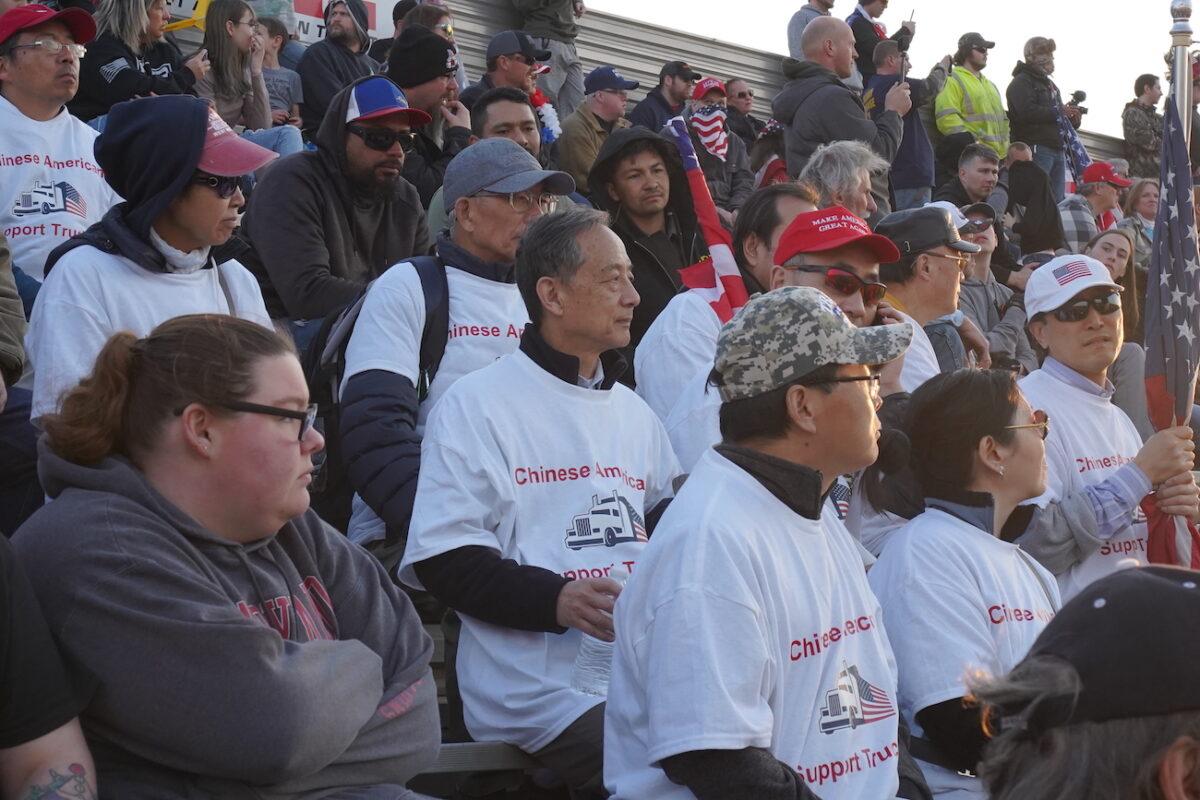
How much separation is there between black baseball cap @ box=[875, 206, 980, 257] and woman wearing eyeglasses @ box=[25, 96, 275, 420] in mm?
2769

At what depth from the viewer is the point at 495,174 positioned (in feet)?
17.8

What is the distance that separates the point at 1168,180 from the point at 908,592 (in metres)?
3.68

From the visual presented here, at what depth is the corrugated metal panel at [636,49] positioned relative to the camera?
13891mm

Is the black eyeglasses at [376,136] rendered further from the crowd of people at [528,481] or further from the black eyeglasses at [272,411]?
the black eyeglasses at [272,411]

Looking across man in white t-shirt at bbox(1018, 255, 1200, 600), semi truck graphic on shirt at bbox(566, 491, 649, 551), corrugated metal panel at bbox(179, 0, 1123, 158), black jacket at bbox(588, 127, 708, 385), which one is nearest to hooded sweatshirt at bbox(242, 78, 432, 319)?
black jacket at bbox(588, 127, 708, 385)

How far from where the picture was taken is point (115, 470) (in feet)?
9.83

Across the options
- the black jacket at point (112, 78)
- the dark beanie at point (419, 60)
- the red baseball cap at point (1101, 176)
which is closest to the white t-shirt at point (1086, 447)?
the dark beanie at point (419, 60)

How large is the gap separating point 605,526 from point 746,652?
3.60 ft

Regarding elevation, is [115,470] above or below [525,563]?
above

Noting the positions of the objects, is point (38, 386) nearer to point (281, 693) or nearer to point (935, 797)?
point (281, 693)

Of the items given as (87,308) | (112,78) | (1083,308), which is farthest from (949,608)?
(112,78)

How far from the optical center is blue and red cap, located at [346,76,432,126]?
19.9 feet

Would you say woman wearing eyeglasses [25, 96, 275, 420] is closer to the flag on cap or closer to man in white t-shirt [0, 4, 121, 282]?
man in white t-shirt [0, 4, 121, 282]

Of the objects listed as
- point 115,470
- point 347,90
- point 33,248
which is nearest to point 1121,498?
point 347,90
